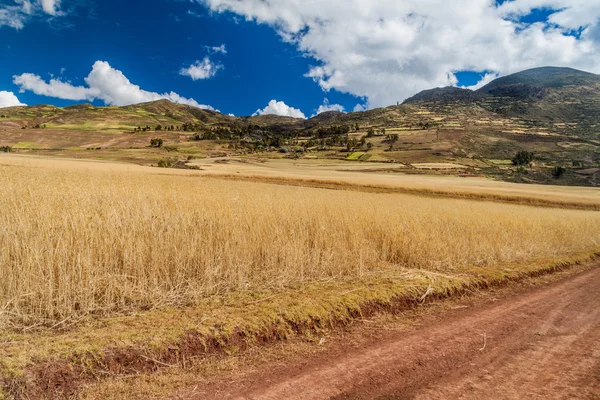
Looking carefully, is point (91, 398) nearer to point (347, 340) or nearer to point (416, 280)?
point (347, 340)

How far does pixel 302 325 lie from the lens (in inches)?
195

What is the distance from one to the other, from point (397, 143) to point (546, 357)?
130 meters

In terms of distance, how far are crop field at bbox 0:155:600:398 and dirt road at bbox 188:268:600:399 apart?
35.3 inches

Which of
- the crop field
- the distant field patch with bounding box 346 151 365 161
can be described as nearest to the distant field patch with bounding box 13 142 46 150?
the distant field patch with bounding box 346 151 365 161

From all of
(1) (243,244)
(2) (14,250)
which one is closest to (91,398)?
A: (2) (14,250)

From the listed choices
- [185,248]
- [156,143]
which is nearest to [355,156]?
[156,143]

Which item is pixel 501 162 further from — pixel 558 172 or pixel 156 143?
pixel 156 143

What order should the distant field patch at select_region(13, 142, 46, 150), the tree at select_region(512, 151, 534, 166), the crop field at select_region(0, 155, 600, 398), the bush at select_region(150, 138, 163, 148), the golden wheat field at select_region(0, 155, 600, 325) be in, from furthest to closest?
the bush at select_region(150, 138, 163, 148), the distant field patch at select_region(13, 142, 46, 150), the tree at select_region(512, 151, 534, 166), the golden wheat field at select_region(0, 155, 600, 325), the crop field at select_region(0, 155, 600, 398)

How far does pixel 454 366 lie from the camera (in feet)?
13.4

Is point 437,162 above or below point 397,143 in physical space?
below

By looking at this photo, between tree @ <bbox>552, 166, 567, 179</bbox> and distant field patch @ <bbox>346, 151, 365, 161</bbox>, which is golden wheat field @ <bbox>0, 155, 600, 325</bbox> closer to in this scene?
tree @ <bbox>552, 166, 567, 179</bbox>

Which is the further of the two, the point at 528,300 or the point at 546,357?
the point at 528,300

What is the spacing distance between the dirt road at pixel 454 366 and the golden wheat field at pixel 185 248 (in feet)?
7.24

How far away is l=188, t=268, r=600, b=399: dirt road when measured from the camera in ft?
11.6
